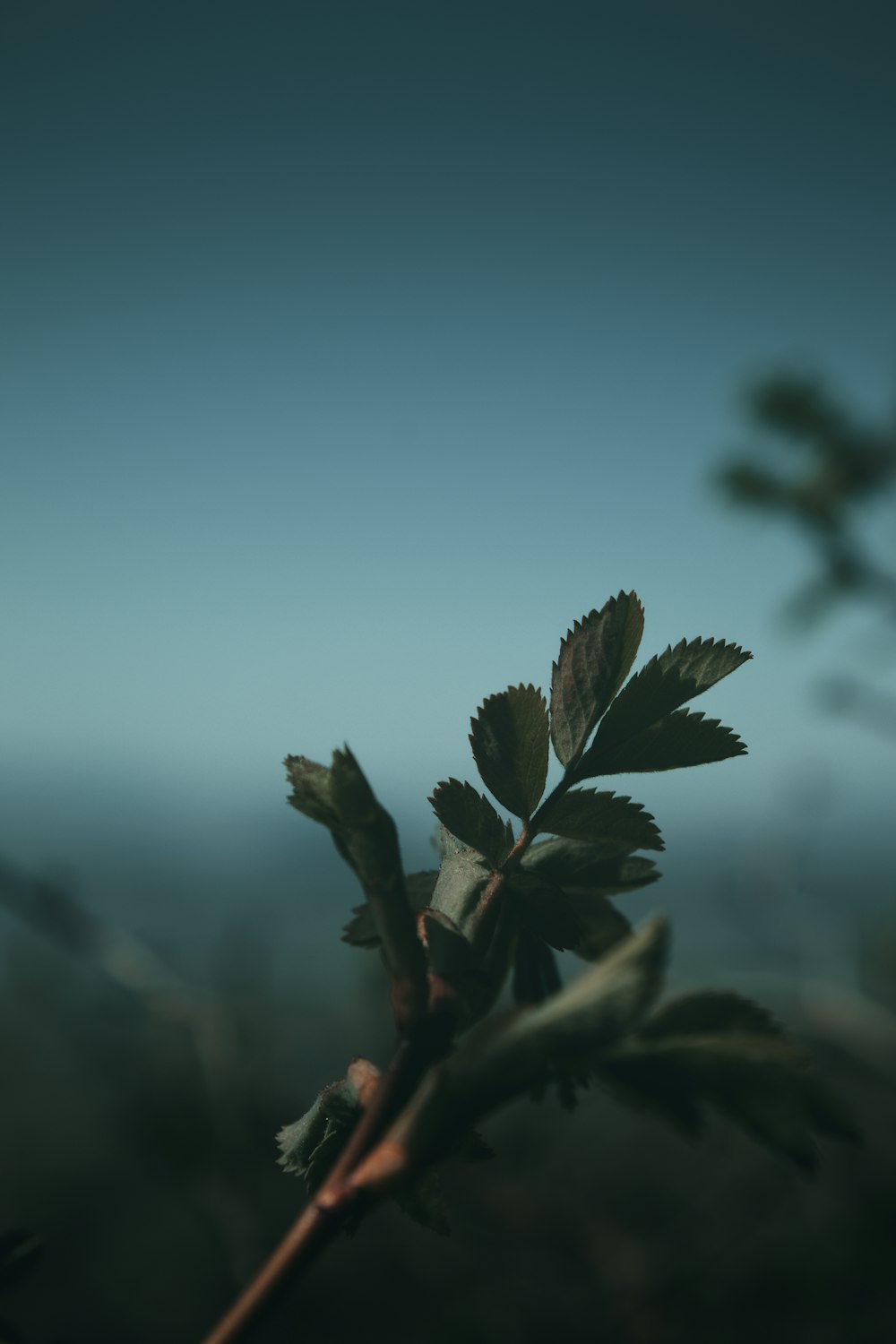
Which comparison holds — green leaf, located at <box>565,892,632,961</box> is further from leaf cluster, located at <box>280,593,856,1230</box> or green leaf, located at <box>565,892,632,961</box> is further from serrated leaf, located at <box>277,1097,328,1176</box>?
serrated leaf, located at <box>277,1097,328,1176</box>

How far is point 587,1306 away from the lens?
13.4 ft

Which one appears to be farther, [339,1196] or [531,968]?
[531,968]

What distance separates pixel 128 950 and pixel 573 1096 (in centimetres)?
69

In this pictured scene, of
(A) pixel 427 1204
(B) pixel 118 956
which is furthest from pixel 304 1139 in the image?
(B) pixel 118 956

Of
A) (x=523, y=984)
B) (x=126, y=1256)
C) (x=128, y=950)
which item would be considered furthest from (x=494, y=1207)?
(x=523, y=984)

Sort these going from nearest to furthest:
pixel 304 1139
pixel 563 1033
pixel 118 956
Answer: pixel 563 1033 → pixel 304 1139 → pixel 118 956

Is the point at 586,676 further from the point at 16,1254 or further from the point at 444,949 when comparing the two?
the point at 16,1254

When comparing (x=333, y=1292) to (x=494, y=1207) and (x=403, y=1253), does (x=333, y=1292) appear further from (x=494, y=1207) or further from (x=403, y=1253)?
(x=494, y=1207)

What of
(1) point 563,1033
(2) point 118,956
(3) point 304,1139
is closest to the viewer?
(1) point 563,1033

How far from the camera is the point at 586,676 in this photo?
36 centimetres

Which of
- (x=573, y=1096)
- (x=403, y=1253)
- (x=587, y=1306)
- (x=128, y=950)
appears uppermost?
(x=128, y=950)

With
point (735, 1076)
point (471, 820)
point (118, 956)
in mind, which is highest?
point (118, 956)

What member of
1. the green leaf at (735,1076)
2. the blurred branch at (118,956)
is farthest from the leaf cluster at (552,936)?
the blurred branch at (118,956)

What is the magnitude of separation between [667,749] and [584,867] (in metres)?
0.06
